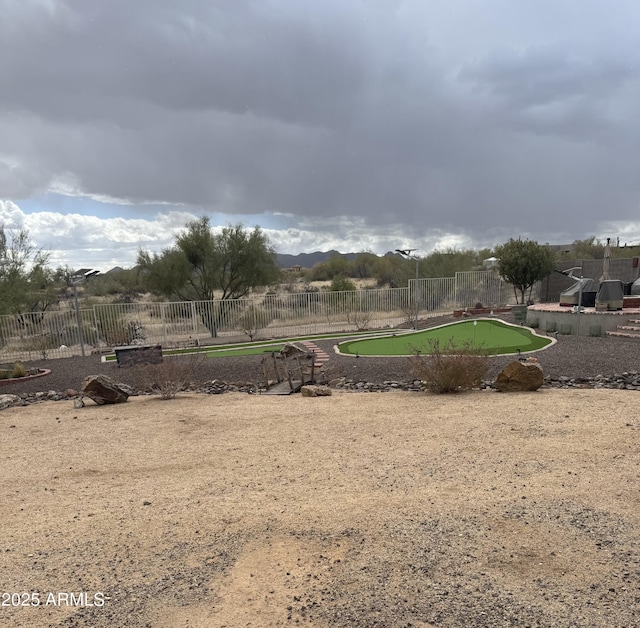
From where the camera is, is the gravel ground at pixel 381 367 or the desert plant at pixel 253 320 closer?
the gravel ground at pixel 381 367

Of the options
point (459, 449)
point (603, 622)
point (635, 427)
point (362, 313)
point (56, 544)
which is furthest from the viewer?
point (362, 313)

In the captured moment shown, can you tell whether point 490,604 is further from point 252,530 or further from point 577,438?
point 577,438

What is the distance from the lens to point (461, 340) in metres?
13.9

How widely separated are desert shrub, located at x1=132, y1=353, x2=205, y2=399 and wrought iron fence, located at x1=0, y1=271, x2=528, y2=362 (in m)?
6.44

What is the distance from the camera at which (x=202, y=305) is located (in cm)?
2173

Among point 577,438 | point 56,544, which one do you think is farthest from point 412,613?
point 577,438

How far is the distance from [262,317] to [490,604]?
795 inches

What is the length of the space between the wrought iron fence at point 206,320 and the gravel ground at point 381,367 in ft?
14.5

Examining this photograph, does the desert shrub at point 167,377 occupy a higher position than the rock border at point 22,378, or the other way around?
the desert shrub at point 167,377

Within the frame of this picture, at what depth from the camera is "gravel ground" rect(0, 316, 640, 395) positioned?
9.90 meters

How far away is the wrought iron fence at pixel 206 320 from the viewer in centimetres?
1838

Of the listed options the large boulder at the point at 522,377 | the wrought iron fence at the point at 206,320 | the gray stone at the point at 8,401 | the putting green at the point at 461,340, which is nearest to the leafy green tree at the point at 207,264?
the wrought iron fence at the point at 206,320

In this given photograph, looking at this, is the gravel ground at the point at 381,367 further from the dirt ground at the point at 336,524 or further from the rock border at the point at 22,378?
the dirt ground at the point at 336,524

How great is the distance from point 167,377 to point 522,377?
7328 millimetres
